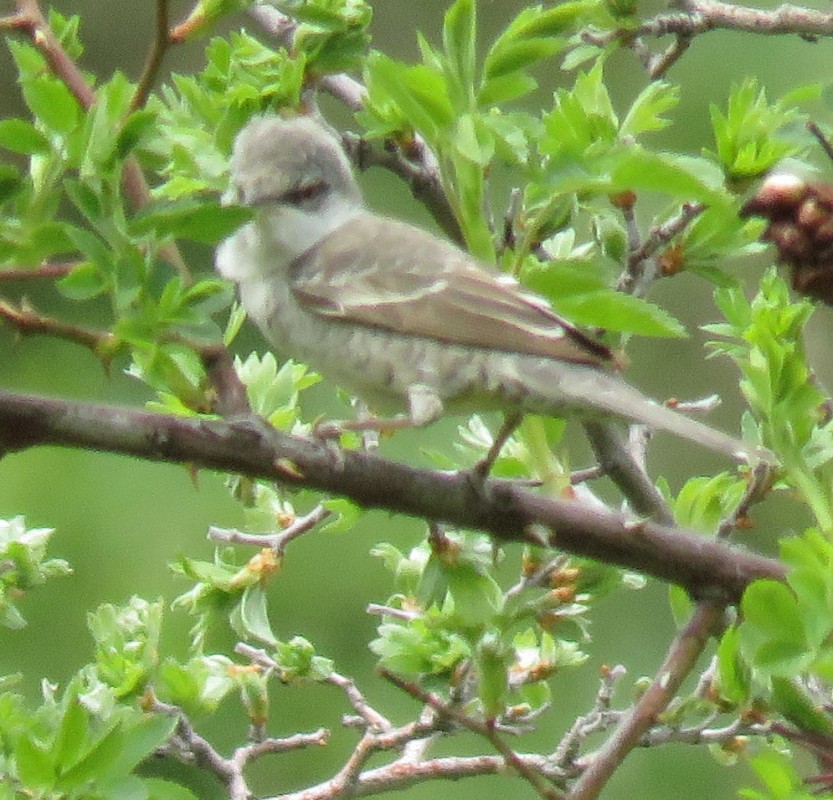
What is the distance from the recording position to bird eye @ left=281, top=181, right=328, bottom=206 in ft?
9.22

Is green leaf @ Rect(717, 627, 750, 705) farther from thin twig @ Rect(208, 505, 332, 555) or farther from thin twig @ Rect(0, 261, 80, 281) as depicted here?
thin twig @ Rect(0, 261, 80, 281)

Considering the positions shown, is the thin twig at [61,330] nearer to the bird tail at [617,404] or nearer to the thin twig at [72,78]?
A: the thin twig at [72,78]

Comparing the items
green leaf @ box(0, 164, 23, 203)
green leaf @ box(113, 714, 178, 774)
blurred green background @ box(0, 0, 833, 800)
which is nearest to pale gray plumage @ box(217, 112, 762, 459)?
green leaf @ box(0, 164, 23, 203)

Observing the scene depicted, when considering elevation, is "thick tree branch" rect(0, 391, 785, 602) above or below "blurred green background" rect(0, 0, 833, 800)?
above

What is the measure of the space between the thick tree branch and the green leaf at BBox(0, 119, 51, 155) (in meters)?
0.26

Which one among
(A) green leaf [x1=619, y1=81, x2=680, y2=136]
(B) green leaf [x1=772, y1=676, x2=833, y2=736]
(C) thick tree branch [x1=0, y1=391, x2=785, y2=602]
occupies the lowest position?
(B) green leaf [x1=772, y1=676, x2=833, y2=736]

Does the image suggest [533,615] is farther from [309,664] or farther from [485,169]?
[485,169]

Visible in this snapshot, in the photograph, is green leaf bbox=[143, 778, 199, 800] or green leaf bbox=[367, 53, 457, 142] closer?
green leaf bbox=[143, 778, 199, 800]

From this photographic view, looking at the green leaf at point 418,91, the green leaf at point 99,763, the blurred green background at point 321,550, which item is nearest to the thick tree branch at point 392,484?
the green leaf at point 99,763

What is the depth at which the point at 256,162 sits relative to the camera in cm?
251

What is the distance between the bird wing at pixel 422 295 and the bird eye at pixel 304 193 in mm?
83

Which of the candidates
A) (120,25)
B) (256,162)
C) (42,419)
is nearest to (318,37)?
(256,162)

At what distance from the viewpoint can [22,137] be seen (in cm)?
153

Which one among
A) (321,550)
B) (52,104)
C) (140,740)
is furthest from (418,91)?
(321,550)
